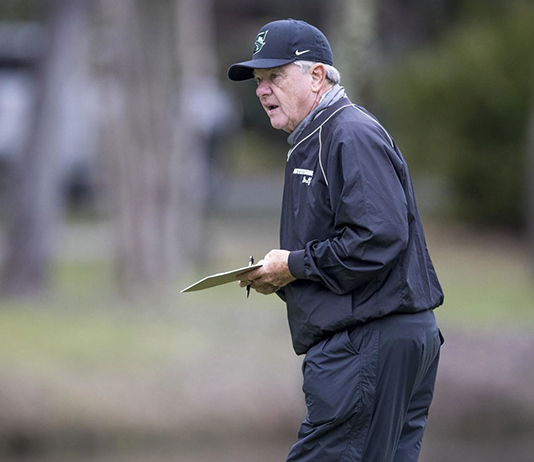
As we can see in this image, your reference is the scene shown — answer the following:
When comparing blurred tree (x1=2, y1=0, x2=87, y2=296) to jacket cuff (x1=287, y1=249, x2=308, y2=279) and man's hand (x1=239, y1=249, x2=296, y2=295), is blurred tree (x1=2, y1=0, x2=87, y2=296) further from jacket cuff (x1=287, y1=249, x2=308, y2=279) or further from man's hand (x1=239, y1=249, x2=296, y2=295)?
jacket cuff (x1=287, y1=249, x2=308, y2=279)

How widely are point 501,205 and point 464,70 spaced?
7.53 feet

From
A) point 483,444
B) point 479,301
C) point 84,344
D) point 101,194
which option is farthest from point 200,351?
point 101,194

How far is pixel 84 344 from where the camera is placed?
11320 millimetres

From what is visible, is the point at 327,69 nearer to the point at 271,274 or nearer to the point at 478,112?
the point at 271,274

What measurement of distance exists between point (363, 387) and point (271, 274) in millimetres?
503

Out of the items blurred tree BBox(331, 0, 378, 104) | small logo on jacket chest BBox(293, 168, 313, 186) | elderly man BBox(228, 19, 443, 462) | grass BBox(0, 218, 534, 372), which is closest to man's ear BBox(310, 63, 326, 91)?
elderly man BBox(228, 19, 443, 462)

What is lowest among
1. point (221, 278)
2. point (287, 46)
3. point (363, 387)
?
point (363, 387)

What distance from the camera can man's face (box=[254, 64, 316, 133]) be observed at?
403cm

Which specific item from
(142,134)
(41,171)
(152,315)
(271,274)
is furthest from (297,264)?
(41,171)

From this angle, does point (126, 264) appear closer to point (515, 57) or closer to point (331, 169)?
point (515, 57)

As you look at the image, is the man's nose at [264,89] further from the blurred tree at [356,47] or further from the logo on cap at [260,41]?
the blurred tree at [356,47]

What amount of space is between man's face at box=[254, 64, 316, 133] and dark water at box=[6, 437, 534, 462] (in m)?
6.42

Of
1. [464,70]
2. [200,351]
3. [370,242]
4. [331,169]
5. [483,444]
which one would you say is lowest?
[483,444]

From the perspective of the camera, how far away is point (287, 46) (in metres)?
3.99
